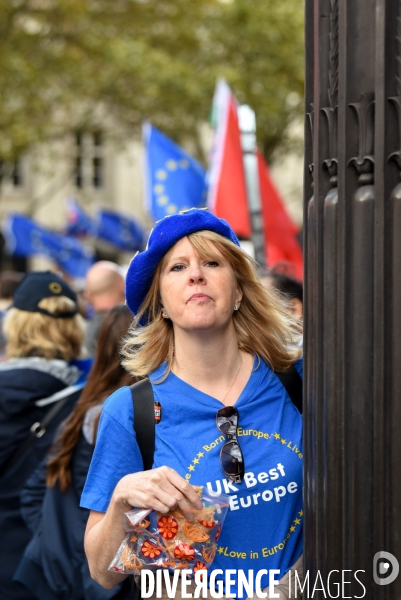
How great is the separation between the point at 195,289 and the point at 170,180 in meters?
6.53

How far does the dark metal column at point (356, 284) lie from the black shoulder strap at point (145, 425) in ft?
2.61

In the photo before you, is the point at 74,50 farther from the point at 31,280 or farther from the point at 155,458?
the point at 155,458

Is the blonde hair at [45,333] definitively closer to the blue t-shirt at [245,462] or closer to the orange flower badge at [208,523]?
the blue t-shirt at [245,462]

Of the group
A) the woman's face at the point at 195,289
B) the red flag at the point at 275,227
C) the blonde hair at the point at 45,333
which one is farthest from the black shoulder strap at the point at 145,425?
the red flag at the point at 275,227

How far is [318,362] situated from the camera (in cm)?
171

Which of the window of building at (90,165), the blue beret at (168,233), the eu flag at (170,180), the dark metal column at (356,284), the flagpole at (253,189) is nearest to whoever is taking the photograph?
the dark metal column at (356,284)

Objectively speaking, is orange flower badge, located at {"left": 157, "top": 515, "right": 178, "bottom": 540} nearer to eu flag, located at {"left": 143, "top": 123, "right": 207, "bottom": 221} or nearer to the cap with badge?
the cap with badge

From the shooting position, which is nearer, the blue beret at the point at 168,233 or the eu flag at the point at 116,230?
the blue beret at the point at 168,233

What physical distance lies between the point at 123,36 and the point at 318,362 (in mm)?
20877

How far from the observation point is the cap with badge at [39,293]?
15.0 feet

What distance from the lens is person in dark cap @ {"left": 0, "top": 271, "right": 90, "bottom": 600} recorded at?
165 inches

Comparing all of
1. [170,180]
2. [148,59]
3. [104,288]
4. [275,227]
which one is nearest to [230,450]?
[104,288]

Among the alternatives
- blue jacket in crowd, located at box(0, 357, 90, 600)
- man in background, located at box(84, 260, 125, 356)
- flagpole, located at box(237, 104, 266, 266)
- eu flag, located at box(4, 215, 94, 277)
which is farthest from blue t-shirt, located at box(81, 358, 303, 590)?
eu flag, located at box(4, 215, 94, 277)

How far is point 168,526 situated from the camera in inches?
86.9
